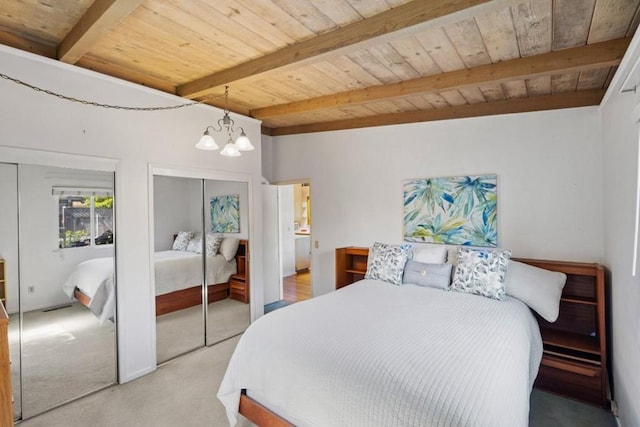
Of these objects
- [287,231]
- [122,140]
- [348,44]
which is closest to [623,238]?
[348,44]

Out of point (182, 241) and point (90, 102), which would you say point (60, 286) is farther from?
point (90, 102)

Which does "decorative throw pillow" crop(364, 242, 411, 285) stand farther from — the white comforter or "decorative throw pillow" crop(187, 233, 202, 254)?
"decorative throw pillow" crop(187, 233, 202, 254)

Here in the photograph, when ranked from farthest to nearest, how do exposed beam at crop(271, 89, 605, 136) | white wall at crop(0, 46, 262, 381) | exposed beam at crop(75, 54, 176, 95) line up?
exposed beam at crop(271, 89, 605, 136) → exposed beam at crop(75, 54, 176, 95) → white wall at crop(0, 46, 262, 381)

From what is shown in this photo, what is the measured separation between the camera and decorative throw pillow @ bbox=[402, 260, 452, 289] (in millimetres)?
3125

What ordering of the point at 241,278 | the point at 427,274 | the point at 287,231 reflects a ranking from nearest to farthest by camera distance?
1. the point at 427,274
2. the point at 241,278
3. the point at 287,231

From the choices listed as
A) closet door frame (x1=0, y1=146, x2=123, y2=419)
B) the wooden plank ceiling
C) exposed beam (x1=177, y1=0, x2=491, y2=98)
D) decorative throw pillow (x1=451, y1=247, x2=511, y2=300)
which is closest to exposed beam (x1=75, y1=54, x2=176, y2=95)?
the wooden plank ceiling

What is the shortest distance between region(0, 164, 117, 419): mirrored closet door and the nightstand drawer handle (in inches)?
142

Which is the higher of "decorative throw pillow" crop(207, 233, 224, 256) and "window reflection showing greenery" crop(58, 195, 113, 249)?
"window reflection showing greenery" crop(58, 195, 113, 249)

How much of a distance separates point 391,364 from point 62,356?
2.54 meters

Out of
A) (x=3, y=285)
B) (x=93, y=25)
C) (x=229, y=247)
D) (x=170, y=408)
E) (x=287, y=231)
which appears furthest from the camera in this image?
(x=287, y=231)

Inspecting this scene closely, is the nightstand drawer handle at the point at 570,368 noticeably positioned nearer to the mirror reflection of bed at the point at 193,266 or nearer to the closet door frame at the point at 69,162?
the mirror reflection of bed at the point at 193,266

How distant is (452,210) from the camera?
11.8ft

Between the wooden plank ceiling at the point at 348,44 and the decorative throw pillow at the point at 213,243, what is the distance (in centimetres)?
145

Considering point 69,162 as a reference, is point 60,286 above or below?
below
